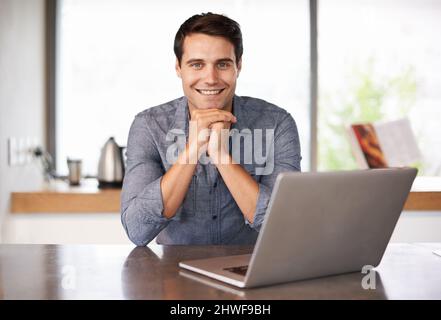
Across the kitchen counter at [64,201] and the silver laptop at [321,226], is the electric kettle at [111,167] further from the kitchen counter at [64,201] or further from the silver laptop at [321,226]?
the silver laptop at [321,226]

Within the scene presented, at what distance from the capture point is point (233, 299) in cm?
108

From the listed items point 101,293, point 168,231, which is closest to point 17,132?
point 168,231

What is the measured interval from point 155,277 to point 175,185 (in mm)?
465

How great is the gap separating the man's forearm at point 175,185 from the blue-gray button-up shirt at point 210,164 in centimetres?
12

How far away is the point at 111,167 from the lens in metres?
3.00

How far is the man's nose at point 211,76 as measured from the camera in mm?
1865

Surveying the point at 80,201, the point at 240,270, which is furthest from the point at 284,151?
the point at 80,201

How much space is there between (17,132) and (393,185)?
2.00m

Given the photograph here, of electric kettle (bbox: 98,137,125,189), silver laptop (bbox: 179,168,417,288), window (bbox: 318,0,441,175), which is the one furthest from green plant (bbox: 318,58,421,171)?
silver laptop (bbox: 179,168,417,288)

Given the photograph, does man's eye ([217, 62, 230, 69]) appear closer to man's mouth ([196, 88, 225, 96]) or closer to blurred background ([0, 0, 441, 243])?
man's mouth ([196, 88, 225, 96])

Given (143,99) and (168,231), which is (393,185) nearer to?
(168,231)

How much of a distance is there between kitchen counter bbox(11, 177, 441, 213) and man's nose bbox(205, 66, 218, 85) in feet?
3.55

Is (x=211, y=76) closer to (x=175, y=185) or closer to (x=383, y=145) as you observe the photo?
(x=175, y=185)
